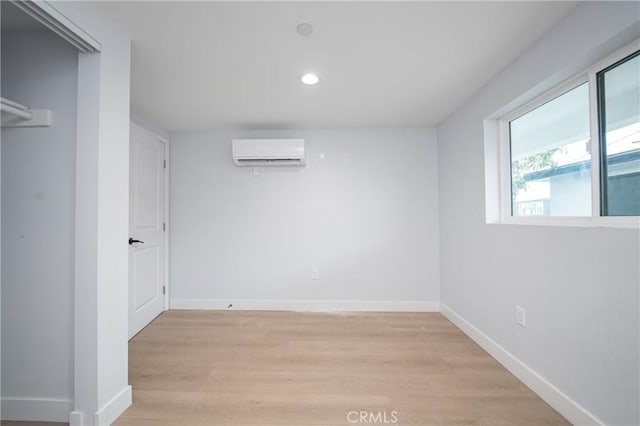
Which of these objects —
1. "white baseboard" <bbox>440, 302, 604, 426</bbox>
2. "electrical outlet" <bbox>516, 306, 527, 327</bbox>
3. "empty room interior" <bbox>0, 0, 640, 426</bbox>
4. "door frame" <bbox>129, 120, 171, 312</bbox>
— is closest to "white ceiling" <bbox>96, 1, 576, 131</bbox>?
"empty room interior" <bbox>0, 0, 640, 426</bbox>

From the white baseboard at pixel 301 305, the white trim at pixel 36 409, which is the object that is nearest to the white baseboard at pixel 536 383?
the white baseboard at pixel 301 305

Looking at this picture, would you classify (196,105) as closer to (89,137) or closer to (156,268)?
(89,137)

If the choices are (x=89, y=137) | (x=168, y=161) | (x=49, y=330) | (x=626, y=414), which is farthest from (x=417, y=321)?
(x=168, y=161)

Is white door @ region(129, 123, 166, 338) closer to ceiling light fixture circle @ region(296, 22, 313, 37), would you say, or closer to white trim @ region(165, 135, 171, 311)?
white trim @ region(165, 135, 171, 311)

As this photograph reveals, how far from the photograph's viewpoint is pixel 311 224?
319cm

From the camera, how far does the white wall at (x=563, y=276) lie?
1176mm

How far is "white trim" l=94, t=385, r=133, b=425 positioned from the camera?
1350 mm

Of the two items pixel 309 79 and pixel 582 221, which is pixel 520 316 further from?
pixel 309 79

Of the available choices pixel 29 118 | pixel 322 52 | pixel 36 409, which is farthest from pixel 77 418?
pixel 322 52

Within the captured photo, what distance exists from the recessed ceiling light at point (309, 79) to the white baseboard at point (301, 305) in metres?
2.37

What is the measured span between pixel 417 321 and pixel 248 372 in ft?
5.99

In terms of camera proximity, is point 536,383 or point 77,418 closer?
point 77,418

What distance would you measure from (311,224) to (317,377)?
1698mm

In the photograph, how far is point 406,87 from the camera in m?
2.17
